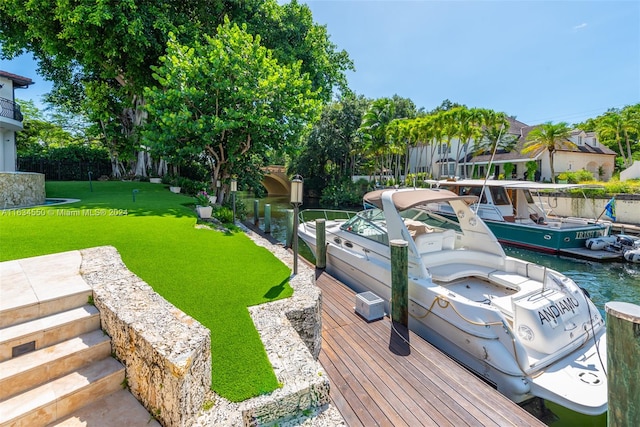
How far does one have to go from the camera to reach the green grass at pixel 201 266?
112 inches

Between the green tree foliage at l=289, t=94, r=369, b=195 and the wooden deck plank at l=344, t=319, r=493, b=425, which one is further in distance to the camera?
the green tree foliage at l=289, t=94, r=369, b=195

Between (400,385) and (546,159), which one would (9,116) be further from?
(546,159)

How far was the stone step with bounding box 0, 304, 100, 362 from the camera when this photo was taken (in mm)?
2783

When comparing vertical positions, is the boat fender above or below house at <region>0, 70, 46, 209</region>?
below

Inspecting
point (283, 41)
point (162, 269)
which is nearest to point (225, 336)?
point (162, 269)

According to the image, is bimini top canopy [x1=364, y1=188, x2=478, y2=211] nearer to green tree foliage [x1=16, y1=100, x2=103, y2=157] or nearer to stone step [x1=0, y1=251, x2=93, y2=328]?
stone step [x1=0, y1=251, x2=93, y2=328]

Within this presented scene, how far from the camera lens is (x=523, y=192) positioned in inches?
546

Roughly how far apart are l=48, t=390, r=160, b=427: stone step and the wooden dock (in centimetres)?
187

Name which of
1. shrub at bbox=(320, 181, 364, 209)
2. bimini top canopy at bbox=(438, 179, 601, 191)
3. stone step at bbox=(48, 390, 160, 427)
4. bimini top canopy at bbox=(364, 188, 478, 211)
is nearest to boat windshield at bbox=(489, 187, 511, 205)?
bimini top canopy at bbox=(438, 179, 601, 191)

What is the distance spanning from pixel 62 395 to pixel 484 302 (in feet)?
18.8

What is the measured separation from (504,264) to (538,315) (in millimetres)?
2024

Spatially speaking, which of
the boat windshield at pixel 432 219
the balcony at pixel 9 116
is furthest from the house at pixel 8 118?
the boat windshield at pixel 432 219

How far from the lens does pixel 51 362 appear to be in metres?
2.74

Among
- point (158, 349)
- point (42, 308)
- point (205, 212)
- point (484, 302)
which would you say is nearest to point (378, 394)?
point (158, 349)
